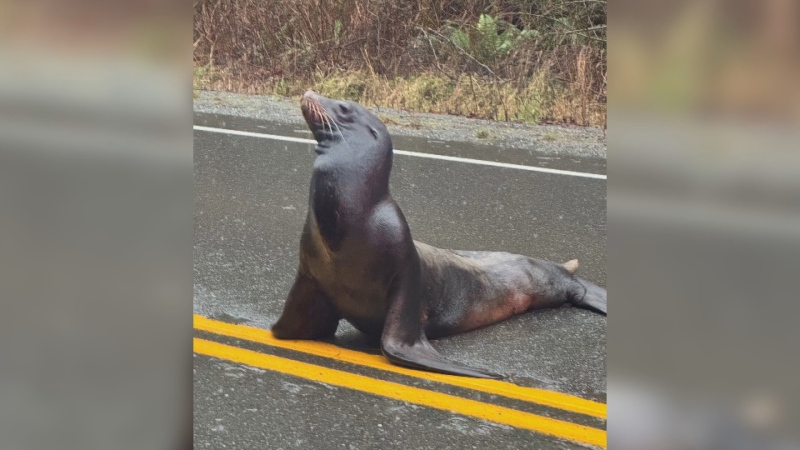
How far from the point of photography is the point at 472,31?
265cm

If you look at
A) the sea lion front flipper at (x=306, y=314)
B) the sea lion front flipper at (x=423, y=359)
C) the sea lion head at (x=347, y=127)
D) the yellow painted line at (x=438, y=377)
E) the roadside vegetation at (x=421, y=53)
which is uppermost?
the roadside vegetation at (x=421, y=53)

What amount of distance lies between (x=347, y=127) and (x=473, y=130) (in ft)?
1.11

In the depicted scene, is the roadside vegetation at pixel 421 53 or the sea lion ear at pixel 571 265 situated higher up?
the roadside vegetation at pixel 421 53

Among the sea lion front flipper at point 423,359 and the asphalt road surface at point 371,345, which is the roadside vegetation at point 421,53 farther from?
the sea lion front flipper at point 423,359

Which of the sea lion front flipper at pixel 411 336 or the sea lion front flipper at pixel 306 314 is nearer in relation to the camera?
the sea lion front flipper at pixel 411 336

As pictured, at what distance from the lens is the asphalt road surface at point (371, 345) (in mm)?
2652

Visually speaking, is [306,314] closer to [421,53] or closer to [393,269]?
[393,269]

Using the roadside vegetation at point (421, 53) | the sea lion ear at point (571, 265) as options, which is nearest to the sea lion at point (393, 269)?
the sea lion ear at point (571, 265)

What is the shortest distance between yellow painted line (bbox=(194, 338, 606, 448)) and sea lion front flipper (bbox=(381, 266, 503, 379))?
7cm

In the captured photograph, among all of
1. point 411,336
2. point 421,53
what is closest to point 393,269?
point 411,336

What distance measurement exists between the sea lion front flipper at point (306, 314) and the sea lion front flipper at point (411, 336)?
7.1 inches

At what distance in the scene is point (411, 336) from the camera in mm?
2723
